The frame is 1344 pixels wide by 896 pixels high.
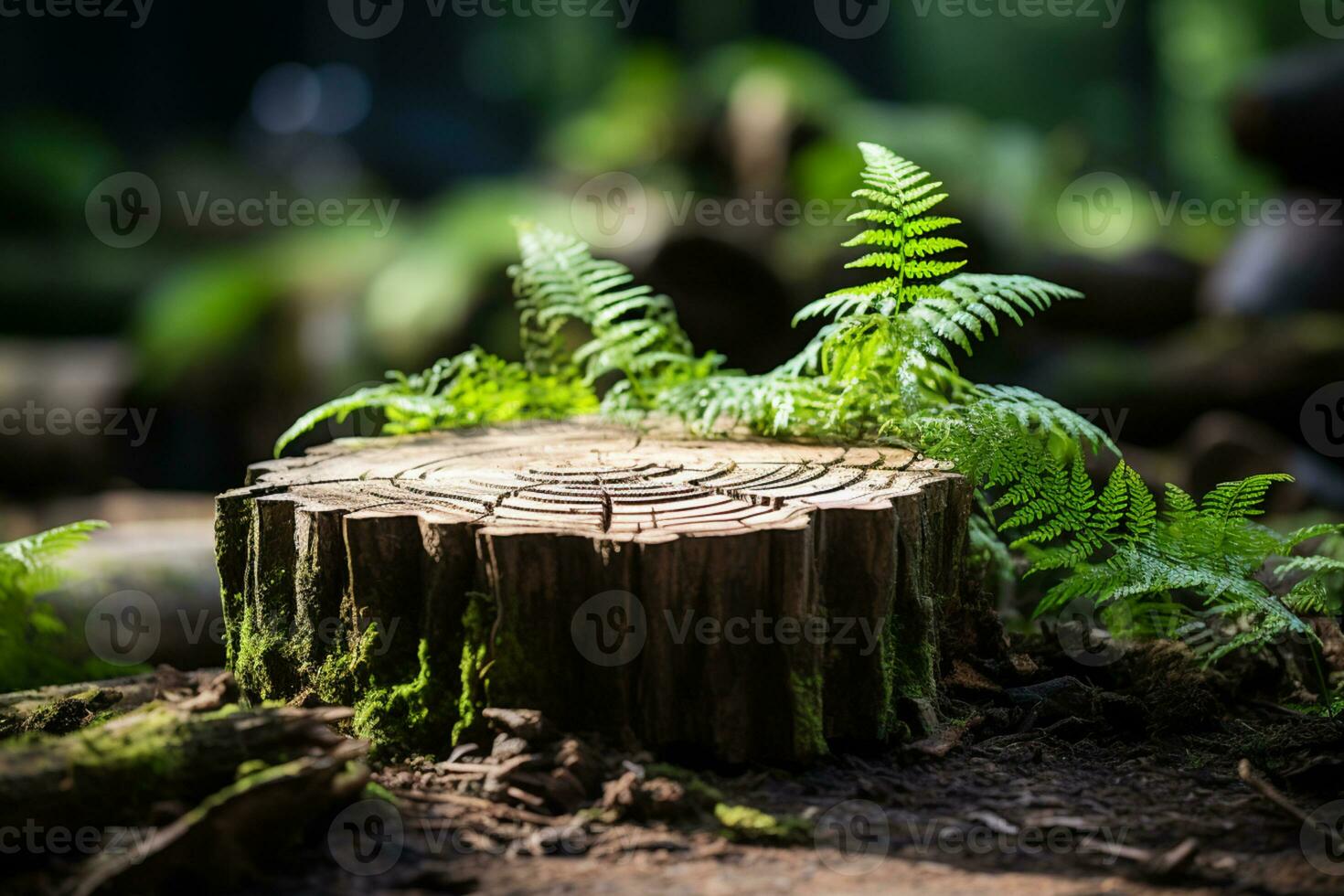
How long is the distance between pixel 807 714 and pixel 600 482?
0.81 m

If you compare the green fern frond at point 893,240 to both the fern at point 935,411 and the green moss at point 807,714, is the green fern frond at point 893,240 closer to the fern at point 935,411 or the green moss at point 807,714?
the fern at point 935,411

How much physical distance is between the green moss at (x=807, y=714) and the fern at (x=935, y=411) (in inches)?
29.1

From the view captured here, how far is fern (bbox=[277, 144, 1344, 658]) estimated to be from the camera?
277 centimetres

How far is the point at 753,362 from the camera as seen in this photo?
7.87m

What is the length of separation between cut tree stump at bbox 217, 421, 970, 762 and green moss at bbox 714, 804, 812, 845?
23 cm

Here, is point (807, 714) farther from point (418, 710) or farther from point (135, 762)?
point (135, 762)

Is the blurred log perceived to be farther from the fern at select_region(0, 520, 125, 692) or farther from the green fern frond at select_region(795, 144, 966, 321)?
the green fern frond at select_region(795, 144, 966, 321)

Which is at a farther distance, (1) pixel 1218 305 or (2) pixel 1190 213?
(2) pixel 1190 213

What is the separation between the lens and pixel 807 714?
232 centimetres

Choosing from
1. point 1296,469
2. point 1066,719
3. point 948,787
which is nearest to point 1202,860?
point 948,787

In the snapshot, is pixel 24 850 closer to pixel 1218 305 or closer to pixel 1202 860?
pixel 1202 860

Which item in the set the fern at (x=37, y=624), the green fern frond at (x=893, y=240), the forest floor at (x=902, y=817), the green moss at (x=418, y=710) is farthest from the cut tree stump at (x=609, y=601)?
the fern at (x=37, y=624)

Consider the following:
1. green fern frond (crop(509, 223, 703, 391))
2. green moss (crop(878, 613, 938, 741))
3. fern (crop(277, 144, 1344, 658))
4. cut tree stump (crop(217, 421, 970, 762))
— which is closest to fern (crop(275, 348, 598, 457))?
fern (crop(277, 144, 1344, 658))

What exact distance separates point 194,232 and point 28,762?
1215 centimetres
